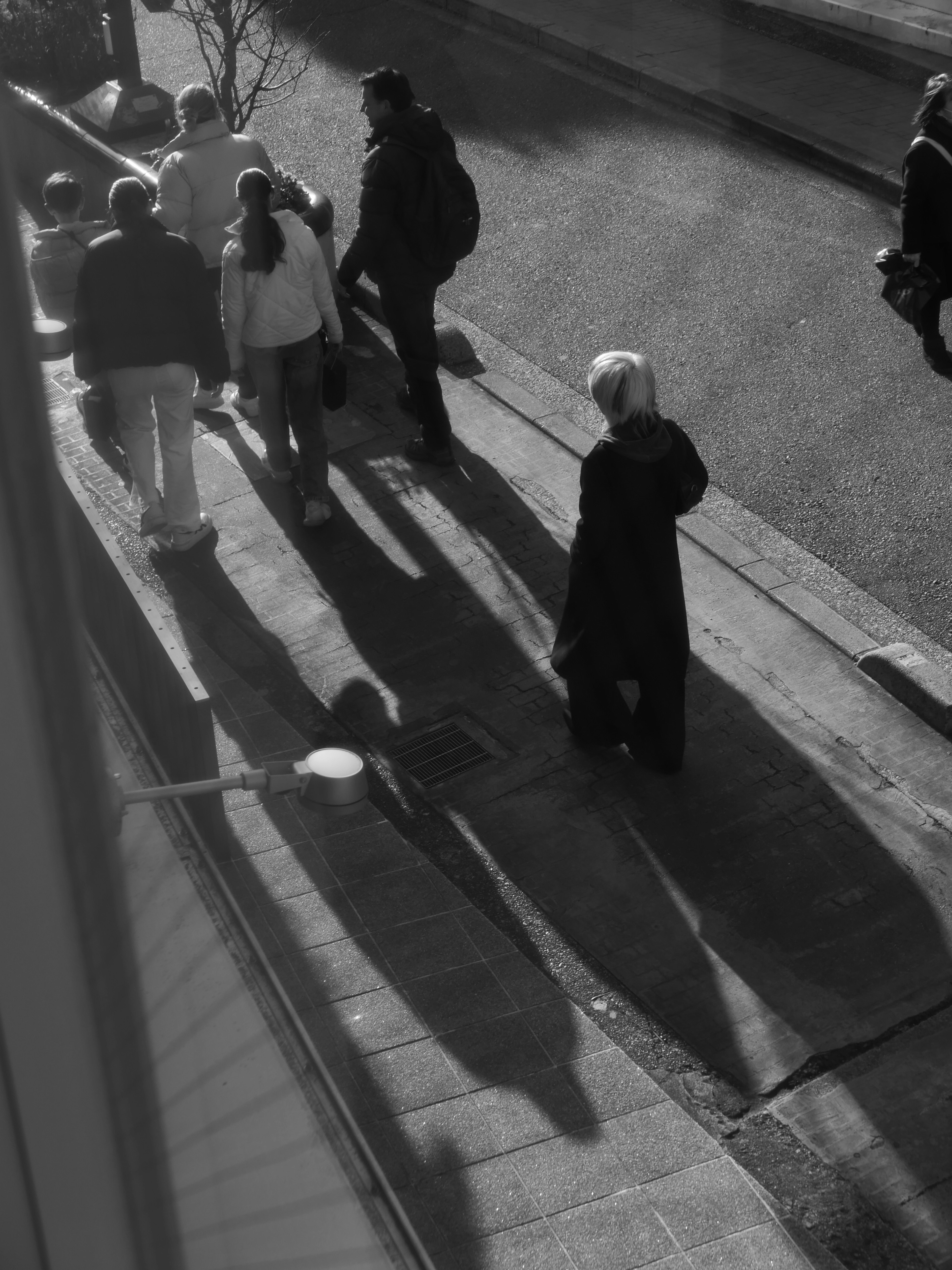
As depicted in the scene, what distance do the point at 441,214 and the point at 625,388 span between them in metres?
2.48

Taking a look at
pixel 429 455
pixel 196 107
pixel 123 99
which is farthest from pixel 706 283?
pixel 123 99

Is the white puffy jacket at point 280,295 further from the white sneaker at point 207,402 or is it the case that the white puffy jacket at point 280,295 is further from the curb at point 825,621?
the curb at point 825,621

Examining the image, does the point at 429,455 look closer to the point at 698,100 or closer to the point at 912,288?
the point at 912,288

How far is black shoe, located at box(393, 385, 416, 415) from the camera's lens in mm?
8109

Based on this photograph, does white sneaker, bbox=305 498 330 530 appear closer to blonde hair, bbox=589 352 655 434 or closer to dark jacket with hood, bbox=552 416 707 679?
dark jacket with hood, bbox=552 416 707 679

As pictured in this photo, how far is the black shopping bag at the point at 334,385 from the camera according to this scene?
23.2 ft

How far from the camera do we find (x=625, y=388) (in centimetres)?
483

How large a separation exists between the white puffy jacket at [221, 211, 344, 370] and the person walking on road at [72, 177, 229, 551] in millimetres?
246

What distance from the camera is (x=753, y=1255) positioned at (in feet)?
12.3

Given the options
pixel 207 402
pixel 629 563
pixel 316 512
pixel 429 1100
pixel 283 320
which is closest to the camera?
pixel 429 1100

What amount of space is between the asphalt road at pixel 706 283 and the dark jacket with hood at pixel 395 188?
1831 millimetres

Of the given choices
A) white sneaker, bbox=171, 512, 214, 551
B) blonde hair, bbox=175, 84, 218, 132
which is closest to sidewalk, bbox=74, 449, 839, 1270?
white sneaker, bbox=171, 512, 214, 551

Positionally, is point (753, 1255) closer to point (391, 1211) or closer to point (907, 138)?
point (391, 1211)

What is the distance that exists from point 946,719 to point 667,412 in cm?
317
